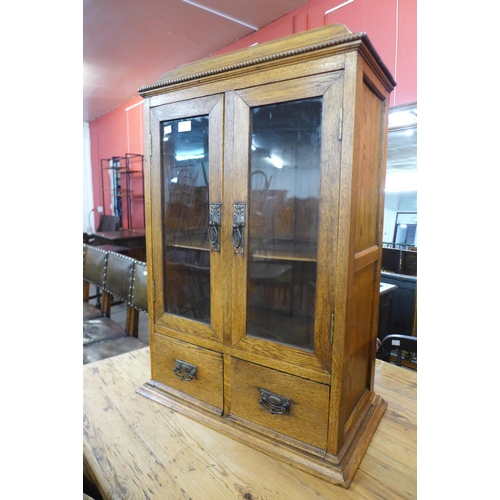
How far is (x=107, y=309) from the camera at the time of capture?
2.47 meters

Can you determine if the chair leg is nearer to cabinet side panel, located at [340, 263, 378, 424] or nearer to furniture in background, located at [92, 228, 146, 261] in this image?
cabinet side panel, located at [340, 263, 378, 424]

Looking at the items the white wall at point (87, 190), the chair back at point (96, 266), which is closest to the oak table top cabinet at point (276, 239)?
the chair back at point (96, 266)

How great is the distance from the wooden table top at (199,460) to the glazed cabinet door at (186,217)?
12.1 inches

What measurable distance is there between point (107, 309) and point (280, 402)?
189 centimetres

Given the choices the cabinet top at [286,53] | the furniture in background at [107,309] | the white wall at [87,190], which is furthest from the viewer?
the white wall at [87,190]

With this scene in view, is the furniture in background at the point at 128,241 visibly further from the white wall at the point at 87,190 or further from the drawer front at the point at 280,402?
the drawer front at the point at 280,402

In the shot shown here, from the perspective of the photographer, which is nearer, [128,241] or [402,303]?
[402,303]

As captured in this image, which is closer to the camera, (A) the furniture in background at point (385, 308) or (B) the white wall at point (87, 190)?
(A) the furniture in background at point (385, 308)

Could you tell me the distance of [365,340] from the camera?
1075 millimetres

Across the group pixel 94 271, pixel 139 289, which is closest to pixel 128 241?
pixel 94 271

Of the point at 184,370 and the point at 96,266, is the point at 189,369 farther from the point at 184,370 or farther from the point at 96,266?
the point at 96,266

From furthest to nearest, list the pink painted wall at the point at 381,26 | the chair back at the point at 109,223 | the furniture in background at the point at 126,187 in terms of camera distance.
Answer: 1. the chair back at the point at 109,223
2. the furniture in background at the point at 126,187
3. the pink painted wall at the point at 381,26

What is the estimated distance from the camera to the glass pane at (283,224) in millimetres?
911
